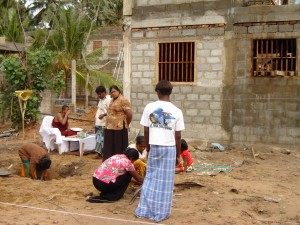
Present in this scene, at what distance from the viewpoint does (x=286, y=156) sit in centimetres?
930

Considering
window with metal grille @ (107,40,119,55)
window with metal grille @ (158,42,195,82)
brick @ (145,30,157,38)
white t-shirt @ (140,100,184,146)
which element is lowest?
white t-shirt @ (140,100,184,146)

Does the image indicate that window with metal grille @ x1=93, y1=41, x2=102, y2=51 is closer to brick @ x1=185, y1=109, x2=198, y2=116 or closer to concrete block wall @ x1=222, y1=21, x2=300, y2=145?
brick @ x1=185, y1=109, x2=198, y2=116

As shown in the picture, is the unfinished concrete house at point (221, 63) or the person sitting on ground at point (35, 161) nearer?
the person sitting on ground at point (35, 161)

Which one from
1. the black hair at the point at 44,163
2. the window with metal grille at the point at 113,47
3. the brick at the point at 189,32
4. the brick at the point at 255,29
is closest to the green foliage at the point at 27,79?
the brick at the point at 189,32

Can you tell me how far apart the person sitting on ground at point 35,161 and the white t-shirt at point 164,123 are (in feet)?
10.5

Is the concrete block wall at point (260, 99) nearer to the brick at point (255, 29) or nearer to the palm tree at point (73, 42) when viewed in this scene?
the brick at point (255, 29)

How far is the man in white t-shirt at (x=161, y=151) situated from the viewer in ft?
15.6

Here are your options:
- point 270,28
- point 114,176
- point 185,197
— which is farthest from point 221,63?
point 114,176

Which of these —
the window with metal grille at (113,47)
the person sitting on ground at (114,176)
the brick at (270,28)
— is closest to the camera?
the person sitting on ground at (114,176)

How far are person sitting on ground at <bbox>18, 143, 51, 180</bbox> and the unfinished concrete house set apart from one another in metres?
3.83

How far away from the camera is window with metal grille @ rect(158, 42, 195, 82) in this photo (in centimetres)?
1031

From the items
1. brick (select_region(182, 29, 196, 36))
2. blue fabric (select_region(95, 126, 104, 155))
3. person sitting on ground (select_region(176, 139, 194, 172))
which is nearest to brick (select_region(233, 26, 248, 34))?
brick (select_region(182, 29, 196, 36))

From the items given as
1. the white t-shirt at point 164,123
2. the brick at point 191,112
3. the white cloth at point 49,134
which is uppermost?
the white t-shirt at point 164,123

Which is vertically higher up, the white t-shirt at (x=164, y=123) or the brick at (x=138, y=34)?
the brick at (x=138, y=34)
